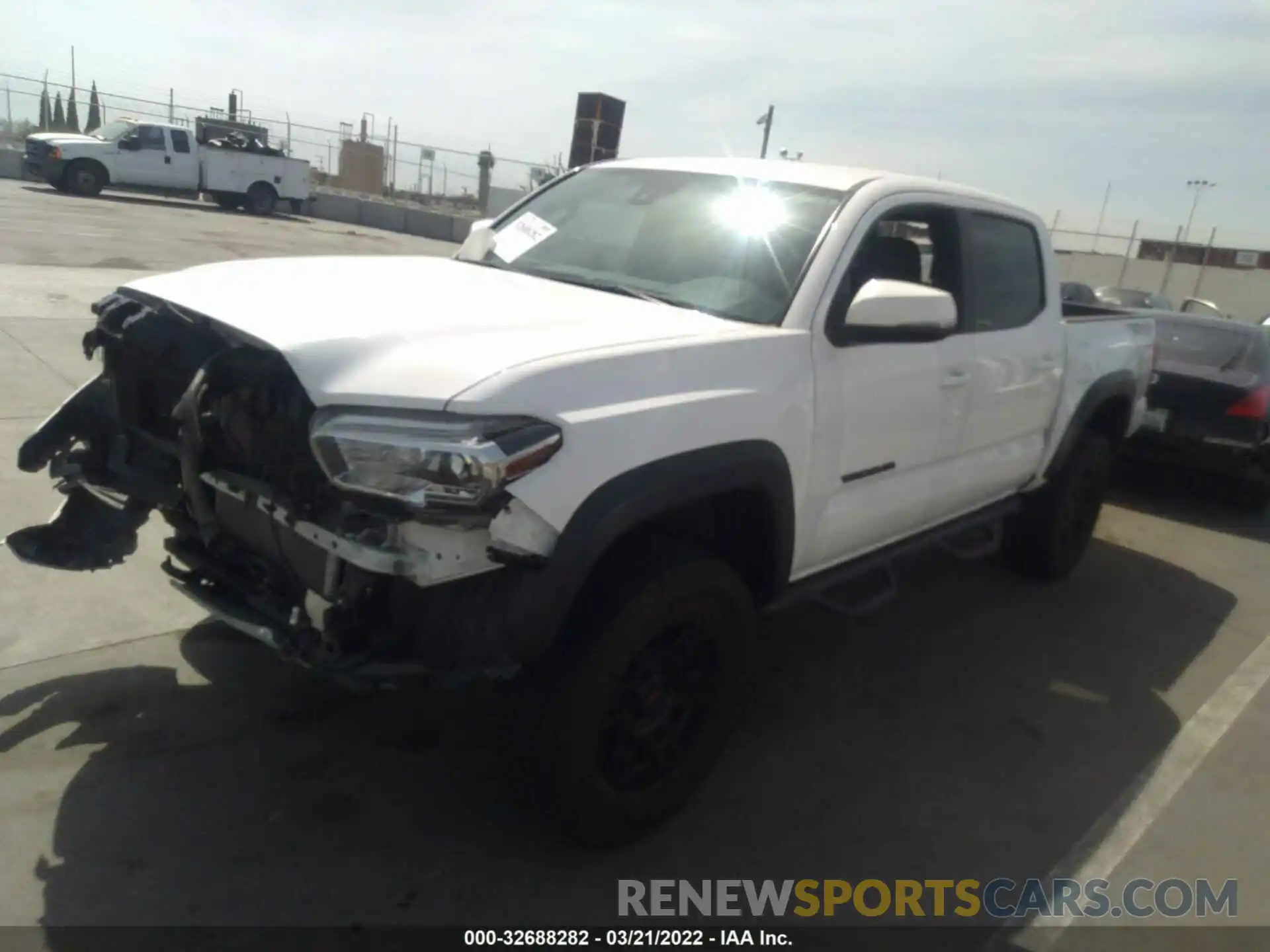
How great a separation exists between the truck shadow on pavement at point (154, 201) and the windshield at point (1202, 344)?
21.1 metres

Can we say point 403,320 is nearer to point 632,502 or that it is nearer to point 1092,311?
point 632,502

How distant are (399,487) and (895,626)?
10.5ft

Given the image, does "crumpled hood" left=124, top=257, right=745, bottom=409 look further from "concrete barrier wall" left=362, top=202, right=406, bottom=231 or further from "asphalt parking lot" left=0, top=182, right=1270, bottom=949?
"concrete barrier wall" left=362, top=202, right=406, bottom=231

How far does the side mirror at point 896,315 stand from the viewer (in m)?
3.14

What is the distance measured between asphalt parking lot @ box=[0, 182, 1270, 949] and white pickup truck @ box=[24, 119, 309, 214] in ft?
66.7

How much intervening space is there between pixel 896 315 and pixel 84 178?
79.2 feet

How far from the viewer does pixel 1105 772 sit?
3.74 metres

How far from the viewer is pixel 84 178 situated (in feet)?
74.3

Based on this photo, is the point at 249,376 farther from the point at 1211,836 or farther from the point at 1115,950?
the point at 1211,836

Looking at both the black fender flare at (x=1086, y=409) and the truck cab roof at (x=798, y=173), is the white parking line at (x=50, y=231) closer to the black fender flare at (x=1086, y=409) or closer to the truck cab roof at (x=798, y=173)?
the truck cab roof at (x=798, y=173)

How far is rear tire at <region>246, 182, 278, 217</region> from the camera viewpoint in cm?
2558

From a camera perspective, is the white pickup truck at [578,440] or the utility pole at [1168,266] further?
the utility pole at [1168,266]

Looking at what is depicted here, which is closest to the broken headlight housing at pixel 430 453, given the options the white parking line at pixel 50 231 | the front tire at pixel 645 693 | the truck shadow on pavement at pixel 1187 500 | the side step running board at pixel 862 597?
the front tire at pixel 645 693

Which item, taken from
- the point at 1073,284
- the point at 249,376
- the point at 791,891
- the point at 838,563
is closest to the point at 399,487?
the point at 249,376
